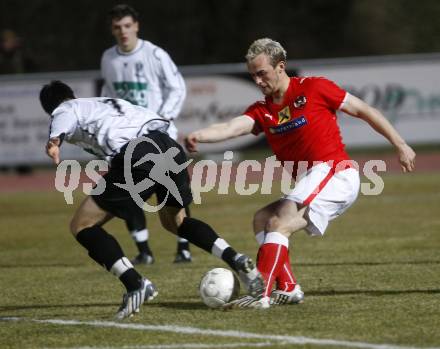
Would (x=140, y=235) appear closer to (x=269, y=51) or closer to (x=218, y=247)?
(x=218, y=247)

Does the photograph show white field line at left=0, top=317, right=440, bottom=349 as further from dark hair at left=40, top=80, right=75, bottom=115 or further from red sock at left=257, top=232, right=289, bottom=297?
dark hair at left=40, top=80, right=75, bottom=115

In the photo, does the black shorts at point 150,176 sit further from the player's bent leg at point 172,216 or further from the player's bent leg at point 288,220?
the player's bent leg at point 288,220

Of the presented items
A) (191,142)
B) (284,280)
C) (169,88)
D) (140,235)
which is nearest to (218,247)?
(284,280)

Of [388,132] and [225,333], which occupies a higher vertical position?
[388,132]

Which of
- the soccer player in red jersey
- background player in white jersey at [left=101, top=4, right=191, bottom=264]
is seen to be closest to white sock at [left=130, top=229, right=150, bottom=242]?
background player in white jersey at [left=101, top=4, right=191, bottom=264]

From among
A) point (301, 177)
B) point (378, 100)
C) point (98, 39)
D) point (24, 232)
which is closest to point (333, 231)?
point (24, 232)

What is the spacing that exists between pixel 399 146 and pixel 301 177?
66 cm

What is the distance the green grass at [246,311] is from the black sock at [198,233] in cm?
41

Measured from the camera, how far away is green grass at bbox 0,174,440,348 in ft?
19.8

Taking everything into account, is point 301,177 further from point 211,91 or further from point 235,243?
point 211,91

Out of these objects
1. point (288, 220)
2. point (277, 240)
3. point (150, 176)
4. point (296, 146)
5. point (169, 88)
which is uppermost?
point (169, 88)

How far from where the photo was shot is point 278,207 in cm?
684

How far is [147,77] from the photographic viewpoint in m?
9.87

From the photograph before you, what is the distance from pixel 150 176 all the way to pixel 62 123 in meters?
0.64
